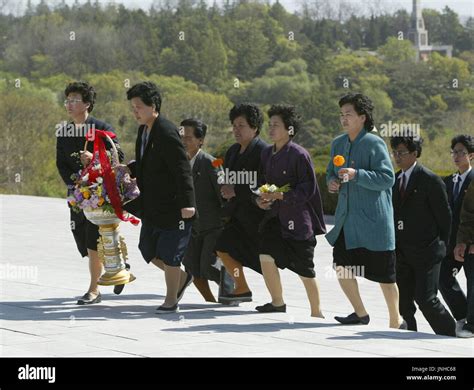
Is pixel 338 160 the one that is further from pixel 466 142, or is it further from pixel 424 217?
pixel 466 142

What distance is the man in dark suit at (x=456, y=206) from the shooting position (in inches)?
339

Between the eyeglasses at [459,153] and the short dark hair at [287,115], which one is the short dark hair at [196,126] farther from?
the eyeglasses at [459,153]

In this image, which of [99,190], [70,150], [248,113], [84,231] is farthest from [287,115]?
[84,231]

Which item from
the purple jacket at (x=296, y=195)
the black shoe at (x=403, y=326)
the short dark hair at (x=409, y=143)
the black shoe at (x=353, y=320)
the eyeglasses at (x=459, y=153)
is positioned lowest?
the black shoe at (x=403, y=326)

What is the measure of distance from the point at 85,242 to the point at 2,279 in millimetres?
1822

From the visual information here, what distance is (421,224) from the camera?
8219 mm

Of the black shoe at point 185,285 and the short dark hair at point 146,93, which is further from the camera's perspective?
the black shoe at point 185,285

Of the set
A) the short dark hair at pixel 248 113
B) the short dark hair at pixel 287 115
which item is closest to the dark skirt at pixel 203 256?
the short dark hair at pixel 248 113

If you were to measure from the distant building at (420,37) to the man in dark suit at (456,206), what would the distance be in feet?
463

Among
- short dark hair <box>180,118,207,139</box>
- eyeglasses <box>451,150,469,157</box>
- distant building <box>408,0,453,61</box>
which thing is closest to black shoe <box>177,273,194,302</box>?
short dark hair <box>180,118,207,139</box>

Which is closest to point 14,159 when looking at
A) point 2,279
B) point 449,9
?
point 2,279

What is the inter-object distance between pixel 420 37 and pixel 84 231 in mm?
171331

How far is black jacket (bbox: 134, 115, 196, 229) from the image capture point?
8.30 m
